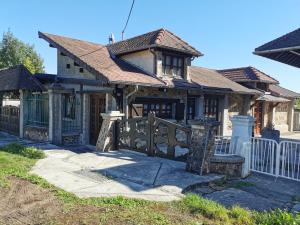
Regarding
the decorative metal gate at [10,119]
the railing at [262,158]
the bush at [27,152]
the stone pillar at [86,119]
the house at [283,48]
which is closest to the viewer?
the house at [283,48]

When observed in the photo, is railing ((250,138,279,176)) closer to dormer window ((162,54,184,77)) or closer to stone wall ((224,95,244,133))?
dormer window ((162,54,184,77))

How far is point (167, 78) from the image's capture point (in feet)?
45.9

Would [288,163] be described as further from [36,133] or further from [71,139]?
[36,133]

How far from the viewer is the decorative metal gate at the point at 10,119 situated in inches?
586

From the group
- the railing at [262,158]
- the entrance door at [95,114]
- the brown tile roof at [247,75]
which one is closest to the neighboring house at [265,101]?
the brown tile roof at [247,75]

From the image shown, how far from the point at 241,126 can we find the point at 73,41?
10875 mm

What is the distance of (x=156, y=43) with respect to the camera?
43.2 feet

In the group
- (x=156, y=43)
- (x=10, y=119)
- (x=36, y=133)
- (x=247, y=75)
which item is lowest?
(x=36, y=133)

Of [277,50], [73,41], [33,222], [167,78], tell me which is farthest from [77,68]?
[33,222]

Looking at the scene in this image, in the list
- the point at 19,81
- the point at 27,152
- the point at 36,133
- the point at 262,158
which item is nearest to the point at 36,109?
the point at 36,133

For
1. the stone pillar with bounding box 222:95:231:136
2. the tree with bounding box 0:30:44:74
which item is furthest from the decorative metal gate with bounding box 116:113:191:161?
the tree with bounding box 0:30:44:74

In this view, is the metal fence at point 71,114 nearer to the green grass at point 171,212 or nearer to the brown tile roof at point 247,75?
the green grass at point 171,212

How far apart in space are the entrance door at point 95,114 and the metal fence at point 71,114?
2.13 feet

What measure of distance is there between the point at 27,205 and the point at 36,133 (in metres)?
8.79
